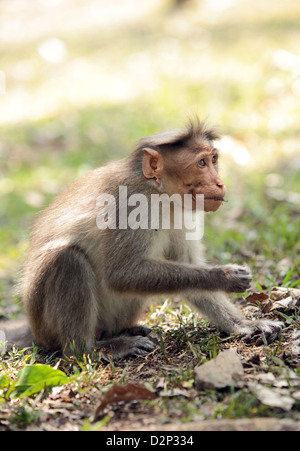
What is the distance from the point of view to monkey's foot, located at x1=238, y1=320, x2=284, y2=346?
4.34 m

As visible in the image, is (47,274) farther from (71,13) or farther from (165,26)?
(71,13)

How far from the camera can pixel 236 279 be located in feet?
14.2

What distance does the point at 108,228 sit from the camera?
4543 millimetres

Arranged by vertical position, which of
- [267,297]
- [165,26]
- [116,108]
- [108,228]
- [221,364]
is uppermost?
[165,26]

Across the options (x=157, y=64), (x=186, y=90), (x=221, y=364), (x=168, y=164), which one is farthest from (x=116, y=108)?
(x=221, y=364)

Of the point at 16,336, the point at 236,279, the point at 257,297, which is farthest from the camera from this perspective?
the point at 16,336

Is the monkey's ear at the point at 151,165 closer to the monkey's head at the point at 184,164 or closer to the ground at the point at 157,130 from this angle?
the monkey's head at the point at 184,164

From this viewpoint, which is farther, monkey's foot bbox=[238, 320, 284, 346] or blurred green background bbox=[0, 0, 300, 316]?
blurred green background bbox=[0, 0, 300, 316]

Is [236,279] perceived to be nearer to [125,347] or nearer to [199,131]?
[125,347]

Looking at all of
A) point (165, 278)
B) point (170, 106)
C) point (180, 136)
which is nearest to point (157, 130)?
point (170, 106)

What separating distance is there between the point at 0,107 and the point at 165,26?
20.2 feet

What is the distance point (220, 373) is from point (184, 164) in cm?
166

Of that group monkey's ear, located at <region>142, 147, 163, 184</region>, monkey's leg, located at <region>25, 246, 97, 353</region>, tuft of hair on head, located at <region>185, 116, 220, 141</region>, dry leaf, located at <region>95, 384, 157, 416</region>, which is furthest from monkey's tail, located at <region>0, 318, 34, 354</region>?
tuft of hair on head, located at <region>185, 116, 220, 141</region>

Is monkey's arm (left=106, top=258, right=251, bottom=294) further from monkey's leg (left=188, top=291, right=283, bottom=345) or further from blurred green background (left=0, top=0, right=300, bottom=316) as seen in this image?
blurred green background (left=0, top=0, right=300, bottom=316)
